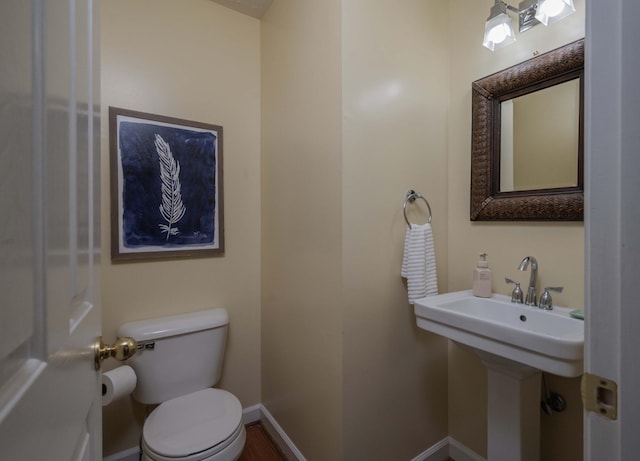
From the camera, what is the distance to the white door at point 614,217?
389mm

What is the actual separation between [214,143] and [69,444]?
4.92 feet

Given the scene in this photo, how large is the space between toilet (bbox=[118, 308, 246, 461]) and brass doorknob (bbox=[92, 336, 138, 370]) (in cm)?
64

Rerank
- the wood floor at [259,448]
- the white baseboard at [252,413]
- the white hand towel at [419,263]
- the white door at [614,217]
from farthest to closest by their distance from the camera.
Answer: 1. the white baseboard at [252,413]
2. the wood floor at [259,448]
3. the white hand towel at [419,263]
4. the white door at [614,217]

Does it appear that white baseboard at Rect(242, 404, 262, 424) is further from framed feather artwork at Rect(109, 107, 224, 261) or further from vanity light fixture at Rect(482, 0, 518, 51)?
vanity light fixture at Rect(482, 0, 518, 51)

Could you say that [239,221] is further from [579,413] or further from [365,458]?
[579,413]

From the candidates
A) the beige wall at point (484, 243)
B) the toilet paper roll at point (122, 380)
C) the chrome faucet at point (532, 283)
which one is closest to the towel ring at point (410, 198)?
the beige wall at point (484, 243)

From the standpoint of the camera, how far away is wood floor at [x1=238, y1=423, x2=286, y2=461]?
1.57 meters

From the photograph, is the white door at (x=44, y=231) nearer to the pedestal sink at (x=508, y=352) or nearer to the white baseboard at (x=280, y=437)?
the pedestal sink at (x=508, y=352)

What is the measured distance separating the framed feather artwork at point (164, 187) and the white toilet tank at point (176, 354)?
36 centimetres

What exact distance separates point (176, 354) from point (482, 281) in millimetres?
1486

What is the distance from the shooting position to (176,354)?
4.69 ft

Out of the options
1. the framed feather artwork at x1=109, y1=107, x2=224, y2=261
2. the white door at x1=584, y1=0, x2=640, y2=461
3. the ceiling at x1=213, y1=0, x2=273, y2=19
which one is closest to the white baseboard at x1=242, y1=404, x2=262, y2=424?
the framed feather artwork at x1=109, y1=107, x2=224, y2=261

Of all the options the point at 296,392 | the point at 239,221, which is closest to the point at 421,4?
the point at 239,221

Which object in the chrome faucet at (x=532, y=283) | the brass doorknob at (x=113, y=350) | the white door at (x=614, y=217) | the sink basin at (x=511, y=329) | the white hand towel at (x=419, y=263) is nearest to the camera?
the white door at (x=614, y=217)
